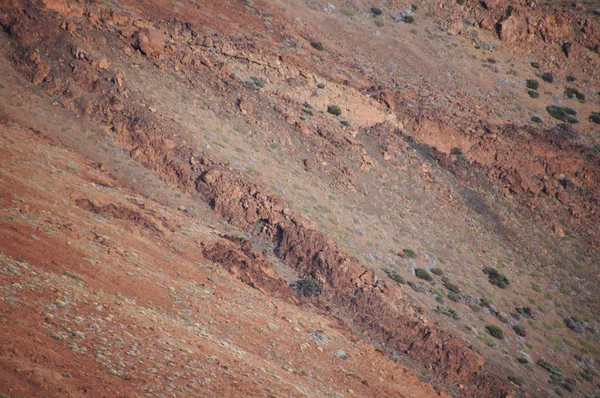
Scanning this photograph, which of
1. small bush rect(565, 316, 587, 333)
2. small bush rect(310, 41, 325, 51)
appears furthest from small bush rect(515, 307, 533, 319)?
small bush rect(310, 41, 325, 51)

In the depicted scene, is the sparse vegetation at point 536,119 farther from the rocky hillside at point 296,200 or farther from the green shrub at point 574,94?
the green shrub at point 574,94

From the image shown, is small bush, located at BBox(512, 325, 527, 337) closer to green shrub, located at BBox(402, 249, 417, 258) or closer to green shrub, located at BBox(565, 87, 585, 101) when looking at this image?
green shrub, located at BBox(402, 249, 417, 258)

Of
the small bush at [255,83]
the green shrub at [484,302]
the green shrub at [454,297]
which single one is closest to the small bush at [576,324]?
the green shrub at [484,302]

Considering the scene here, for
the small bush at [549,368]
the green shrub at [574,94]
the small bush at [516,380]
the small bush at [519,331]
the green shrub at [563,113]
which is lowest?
the small bush at [516,380]

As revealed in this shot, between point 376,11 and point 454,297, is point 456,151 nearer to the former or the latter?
point 454,297

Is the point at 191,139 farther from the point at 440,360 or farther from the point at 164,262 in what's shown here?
the point at 440,360

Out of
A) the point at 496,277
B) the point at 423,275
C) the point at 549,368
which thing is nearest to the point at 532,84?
the point at 496,277

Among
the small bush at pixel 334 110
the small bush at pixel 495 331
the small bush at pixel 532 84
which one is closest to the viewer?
the small bush at pixel 495 331
